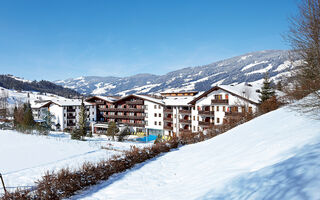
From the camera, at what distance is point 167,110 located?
156 ft

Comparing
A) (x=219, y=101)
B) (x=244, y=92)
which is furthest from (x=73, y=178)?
(x=219, y=101)

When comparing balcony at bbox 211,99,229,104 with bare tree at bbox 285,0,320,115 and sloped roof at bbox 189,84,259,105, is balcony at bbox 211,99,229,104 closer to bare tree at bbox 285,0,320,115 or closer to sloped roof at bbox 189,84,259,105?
sloped roof at bbox 189,84,259,105

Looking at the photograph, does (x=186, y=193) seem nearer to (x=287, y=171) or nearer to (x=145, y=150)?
(x=287, y=171)

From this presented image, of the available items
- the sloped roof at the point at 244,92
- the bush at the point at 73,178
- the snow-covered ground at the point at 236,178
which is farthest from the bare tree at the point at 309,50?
the sloped roof at the point at 244,92

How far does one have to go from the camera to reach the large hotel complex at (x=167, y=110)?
33.8m

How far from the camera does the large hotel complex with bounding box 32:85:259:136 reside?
3378 centimetres

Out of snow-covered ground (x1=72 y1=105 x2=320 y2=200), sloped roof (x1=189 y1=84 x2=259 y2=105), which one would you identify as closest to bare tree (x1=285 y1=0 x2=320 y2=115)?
snow-covered ground (x1=72 y1=105 x2=320 y2=200)

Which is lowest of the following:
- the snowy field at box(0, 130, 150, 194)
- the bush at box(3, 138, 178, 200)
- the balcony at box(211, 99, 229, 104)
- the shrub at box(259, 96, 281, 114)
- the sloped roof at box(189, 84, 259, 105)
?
the snowy field at box(0, 130, 150, 194)

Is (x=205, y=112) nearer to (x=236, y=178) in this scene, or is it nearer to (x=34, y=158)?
(x=34, y=158)

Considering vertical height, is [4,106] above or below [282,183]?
above

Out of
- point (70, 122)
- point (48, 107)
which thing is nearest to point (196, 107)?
point (70, 122)

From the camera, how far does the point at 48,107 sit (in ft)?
212

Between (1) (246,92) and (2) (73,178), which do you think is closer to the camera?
(2) (73,178)

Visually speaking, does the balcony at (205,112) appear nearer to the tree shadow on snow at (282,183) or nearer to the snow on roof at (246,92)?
the snow on roof at (246,92)
